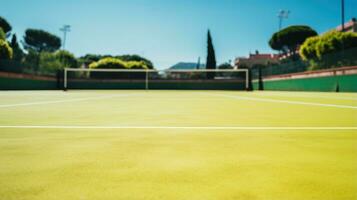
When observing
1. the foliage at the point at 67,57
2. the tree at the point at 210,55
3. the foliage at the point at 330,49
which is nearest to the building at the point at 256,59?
the tree at the point at 210,55

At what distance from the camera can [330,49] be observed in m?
38.3

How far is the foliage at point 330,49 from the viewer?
23.6 meters

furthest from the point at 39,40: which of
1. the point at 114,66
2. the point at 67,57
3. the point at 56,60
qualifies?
the point at 114,66

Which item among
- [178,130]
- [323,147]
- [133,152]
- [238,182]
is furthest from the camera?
[178,130]

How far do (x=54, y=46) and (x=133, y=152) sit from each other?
106 m

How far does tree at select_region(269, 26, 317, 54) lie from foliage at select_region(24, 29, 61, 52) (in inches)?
2657

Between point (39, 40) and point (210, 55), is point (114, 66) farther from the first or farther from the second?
point (39, 40)

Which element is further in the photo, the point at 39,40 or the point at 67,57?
the point at 39,40

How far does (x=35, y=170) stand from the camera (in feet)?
5.50

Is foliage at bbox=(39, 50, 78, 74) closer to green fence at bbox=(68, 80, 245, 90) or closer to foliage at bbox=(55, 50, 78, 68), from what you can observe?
foliage at bbox=(55, 50, 78, 68)

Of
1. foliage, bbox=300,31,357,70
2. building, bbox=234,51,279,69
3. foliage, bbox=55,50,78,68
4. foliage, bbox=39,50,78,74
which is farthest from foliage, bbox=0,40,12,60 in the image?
building, bbox=234,51,279,69

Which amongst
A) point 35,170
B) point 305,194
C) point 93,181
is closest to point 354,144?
point 305,194

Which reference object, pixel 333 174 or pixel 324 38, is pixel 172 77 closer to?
pixel 324 38

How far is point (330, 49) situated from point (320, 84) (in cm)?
1528
